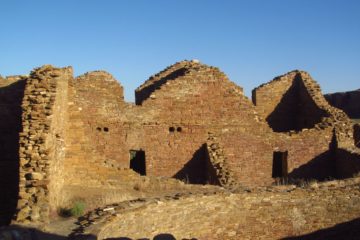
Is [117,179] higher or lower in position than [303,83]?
lower

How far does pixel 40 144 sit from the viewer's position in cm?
1116

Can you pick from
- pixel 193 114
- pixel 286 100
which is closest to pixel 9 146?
pixel 193 114

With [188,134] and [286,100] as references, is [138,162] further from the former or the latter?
[286,100]

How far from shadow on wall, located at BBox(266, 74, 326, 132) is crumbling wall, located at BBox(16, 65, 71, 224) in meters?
10.4

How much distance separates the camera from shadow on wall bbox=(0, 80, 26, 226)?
12258mm

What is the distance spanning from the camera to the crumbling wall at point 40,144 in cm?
1002

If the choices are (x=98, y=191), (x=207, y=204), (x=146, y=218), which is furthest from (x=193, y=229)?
(x=98, y=191)

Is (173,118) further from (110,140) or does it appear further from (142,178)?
(142,178)

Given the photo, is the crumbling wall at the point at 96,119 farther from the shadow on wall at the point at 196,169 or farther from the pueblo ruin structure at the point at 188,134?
the shadow on wall at the point at 196,169

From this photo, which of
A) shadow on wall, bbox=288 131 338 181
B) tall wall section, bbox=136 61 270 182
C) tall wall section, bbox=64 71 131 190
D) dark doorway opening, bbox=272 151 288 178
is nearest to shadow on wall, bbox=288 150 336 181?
shadow on wall, bbox=288 131 338 181

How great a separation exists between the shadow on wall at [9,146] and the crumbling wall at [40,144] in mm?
1128

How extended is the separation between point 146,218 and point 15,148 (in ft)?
15.3

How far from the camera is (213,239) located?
11.7m

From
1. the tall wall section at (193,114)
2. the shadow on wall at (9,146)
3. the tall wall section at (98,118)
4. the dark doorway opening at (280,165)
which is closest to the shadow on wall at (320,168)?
the dark doorway opening at (280,165)
